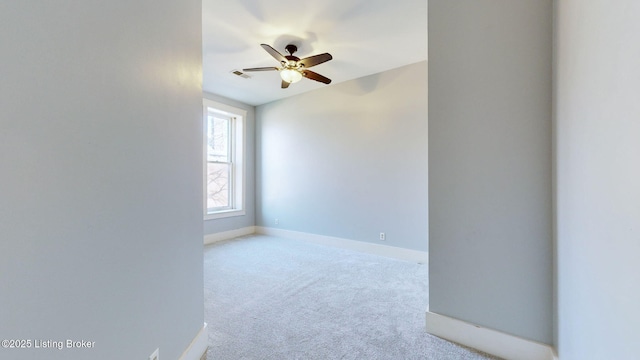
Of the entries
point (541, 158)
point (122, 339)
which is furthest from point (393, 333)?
point (122, 339)

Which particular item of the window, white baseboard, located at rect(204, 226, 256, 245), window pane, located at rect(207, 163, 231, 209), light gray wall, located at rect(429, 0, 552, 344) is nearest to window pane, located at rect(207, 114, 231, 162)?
the window

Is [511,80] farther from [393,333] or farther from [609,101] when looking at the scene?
[393,333]

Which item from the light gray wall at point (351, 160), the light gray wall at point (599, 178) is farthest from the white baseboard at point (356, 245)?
the light gray wall at point (599, 178)

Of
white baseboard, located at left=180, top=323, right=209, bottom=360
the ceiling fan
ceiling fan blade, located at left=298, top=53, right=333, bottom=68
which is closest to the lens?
white baseboard, located at left=180, top=323, right=209, bottom=360

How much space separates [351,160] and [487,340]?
2938mm

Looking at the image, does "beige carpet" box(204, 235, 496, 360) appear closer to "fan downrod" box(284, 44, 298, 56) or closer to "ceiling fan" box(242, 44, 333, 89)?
"ceiling fan" box(242, 44, 333, 89)

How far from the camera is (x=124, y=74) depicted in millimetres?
974

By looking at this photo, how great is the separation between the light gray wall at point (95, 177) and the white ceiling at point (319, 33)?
3.92 ft

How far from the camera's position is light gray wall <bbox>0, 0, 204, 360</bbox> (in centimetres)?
62

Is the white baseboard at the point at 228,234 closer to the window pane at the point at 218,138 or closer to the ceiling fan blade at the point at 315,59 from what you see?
the window pane at the point at 218,138

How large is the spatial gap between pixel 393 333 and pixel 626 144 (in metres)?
1.68

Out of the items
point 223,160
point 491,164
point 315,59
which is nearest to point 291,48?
point 315,59

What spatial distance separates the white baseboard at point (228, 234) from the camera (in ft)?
14.8

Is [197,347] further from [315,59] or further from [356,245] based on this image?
[356,245]
